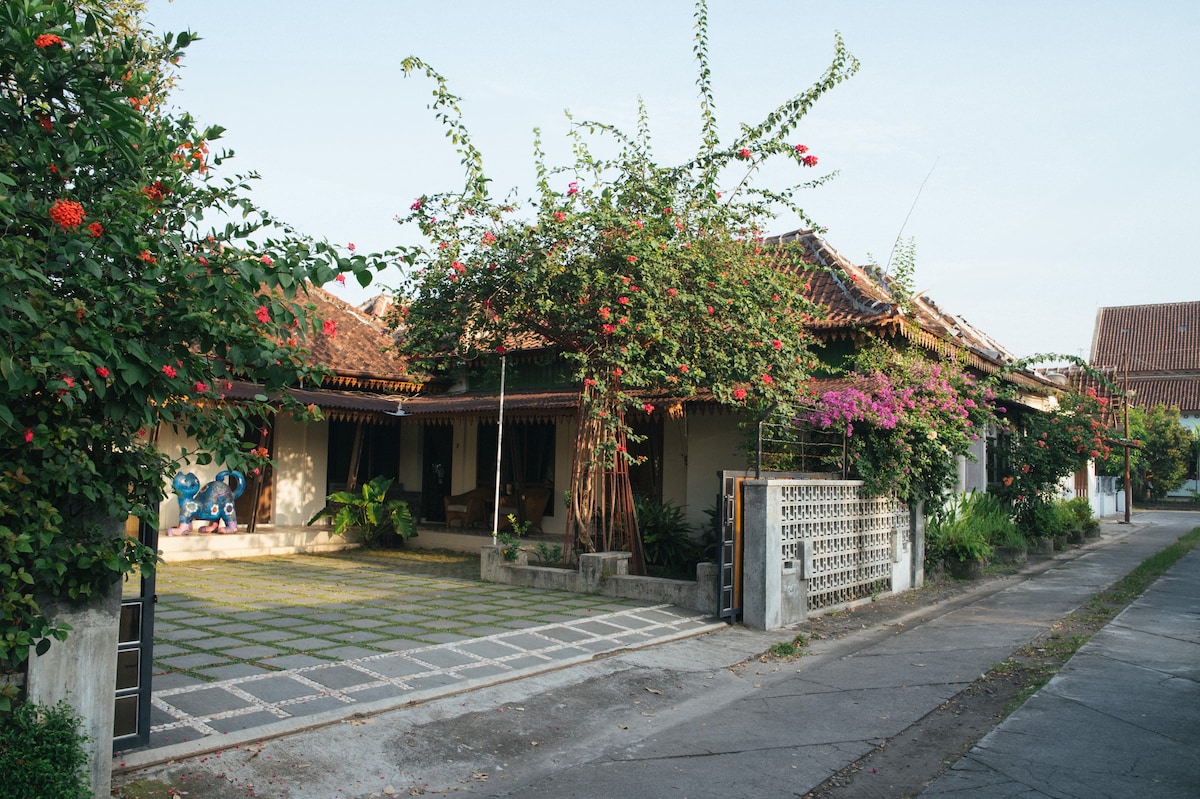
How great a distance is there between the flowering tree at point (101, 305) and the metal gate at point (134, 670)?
26.0 inches

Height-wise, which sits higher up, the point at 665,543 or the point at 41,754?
the point at 665,543

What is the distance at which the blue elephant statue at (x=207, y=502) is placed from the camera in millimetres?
13438

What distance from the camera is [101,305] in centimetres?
347

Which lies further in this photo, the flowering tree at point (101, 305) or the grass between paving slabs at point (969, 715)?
the grass between paving slabs at point (969, 715)

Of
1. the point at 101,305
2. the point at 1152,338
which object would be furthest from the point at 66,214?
the point at 1152,338

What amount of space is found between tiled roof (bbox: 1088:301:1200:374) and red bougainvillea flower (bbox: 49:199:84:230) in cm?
4553

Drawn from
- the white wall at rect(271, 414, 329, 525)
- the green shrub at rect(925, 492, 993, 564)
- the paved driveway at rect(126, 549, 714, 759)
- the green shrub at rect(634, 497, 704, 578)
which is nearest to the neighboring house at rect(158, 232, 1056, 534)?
the white wall at rect(271, 414, 329, 525)

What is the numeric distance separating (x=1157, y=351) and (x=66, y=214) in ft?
159

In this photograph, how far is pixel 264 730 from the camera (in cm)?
502

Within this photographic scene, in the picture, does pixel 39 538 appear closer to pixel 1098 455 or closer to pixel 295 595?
pixel 295 595

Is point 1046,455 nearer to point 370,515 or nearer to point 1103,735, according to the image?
point 370,515

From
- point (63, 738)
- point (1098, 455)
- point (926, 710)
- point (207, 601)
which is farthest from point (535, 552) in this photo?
point (1098, 455)

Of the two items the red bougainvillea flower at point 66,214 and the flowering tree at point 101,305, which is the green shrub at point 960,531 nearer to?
the flowering tree at point 101,305

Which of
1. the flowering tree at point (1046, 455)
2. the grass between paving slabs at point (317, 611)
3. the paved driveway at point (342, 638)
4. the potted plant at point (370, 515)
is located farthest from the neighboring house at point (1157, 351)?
the paved driveway at point (342, 638)
